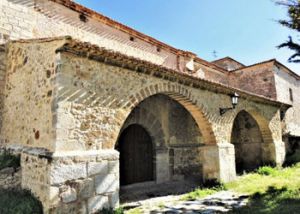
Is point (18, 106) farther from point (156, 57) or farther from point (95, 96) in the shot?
point (156, 57)

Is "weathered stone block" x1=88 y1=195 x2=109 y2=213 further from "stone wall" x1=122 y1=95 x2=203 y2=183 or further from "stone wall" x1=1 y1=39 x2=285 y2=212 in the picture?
"stone wall" x1=122 y1=95 x2=203 y2=183

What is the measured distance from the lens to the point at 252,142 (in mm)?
10789

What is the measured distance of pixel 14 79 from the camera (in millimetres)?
5703

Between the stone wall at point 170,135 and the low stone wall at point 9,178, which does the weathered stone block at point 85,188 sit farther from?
the stone wall at point 170,135

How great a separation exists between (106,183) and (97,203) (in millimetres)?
364

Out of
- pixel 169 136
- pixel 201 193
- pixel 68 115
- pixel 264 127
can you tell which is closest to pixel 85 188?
pixel 68 115

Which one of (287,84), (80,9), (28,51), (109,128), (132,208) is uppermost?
(80,9)

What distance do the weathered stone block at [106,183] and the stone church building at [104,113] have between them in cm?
2

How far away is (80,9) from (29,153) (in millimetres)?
5493

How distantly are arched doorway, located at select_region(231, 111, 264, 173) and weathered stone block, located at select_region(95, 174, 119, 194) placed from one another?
741 cm

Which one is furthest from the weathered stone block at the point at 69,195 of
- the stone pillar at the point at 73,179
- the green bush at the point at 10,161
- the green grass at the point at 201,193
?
the green grass at the point at 201,193

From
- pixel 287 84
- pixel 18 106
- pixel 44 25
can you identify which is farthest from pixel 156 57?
pixel 287 84

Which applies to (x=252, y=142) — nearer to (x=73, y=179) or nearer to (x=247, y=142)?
(x=247, y=142)

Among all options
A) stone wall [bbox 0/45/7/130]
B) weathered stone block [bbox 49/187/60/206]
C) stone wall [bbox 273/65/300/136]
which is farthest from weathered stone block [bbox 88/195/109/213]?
stone wall [bbox 273/65/300/136]
